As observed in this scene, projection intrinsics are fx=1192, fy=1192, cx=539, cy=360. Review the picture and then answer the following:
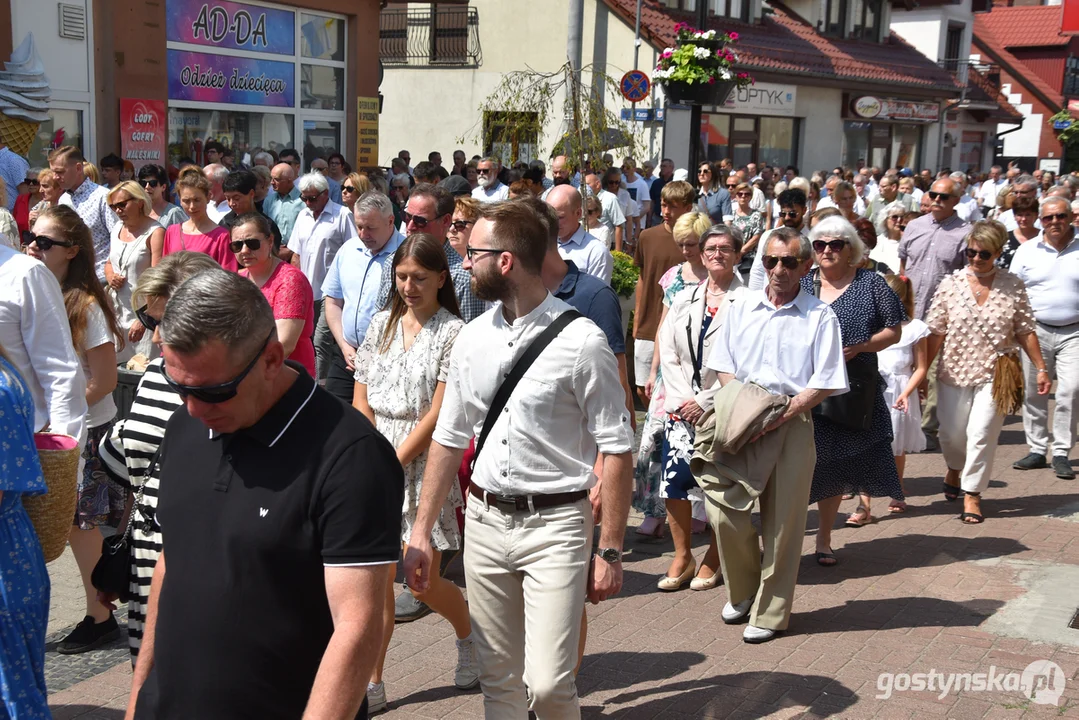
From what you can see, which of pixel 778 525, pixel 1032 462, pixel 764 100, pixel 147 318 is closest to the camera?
pixel 147 318

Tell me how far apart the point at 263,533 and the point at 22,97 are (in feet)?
40.6

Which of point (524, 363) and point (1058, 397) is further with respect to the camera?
point (1058, 397)

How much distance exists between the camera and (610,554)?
13.0 feet

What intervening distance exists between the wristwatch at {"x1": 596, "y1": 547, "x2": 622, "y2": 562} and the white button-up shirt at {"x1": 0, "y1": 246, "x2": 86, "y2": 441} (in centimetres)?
205

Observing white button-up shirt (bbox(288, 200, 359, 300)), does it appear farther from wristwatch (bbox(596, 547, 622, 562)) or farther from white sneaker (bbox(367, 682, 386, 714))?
wristwatch (bbox(596, 547, 622, 562))

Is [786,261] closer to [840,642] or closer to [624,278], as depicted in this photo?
[840,642]

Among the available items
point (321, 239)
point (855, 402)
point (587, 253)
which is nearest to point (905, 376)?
point (855, 402)

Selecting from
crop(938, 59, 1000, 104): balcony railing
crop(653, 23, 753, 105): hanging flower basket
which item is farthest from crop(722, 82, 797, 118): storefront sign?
crop(653, 23, 753, 105): hanging flower basket

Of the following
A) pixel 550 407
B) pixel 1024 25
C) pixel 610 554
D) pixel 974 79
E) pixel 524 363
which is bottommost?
pixel 610 554

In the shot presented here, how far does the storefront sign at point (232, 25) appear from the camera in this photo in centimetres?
1642

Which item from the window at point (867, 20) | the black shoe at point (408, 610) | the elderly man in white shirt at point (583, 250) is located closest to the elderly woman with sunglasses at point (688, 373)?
the elderly man in white shirt at point (583, 250)

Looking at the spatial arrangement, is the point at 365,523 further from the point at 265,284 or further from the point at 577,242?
the point at 577,242

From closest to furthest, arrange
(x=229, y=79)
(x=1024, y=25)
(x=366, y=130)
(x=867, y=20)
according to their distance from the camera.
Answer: (x=229, y=79) → (x=366, y=130) → (x=867, y=20) → (x=1024, y=25)

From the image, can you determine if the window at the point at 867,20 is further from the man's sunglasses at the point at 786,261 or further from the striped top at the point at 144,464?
the striped top at the point at 144,464
